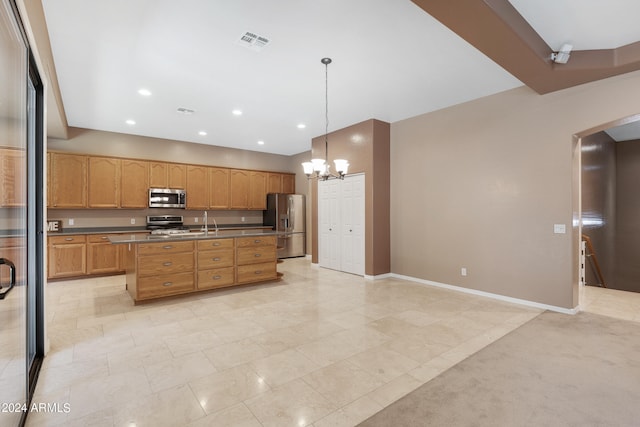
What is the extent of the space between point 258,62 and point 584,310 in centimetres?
510

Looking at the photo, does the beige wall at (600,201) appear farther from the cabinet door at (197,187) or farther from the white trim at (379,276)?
the cabinet door at (197,187)

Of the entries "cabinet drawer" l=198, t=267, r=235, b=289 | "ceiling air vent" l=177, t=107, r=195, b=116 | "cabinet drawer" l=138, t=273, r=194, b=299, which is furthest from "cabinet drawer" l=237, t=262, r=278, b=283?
"ceiling air vent" l=177, t=107, r=195, b=116

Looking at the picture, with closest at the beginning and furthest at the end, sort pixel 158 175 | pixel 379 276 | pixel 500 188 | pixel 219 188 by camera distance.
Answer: pixel 500 188, pixel 379 276, pixel 158 175, pixel 219 188

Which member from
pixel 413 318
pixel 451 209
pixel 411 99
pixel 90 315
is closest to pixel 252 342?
pixel 413 318

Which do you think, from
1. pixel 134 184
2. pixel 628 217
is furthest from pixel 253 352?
pixel 628 217

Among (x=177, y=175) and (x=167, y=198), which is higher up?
(x=177, y=175)

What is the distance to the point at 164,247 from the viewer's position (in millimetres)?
4207

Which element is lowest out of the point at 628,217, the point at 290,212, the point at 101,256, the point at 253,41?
the point at 101,256

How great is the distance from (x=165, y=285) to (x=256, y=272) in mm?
1402

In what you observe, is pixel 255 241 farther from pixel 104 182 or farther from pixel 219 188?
pixel 104 182

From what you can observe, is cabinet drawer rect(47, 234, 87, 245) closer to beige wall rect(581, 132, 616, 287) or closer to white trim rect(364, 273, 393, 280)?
white trim rect(364, 273, 393, 280)

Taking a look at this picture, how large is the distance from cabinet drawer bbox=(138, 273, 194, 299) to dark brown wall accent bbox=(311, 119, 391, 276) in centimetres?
308

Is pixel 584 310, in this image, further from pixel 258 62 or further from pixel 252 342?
pixel 258 62

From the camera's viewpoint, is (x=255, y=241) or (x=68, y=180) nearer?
(x=255, y=241)
